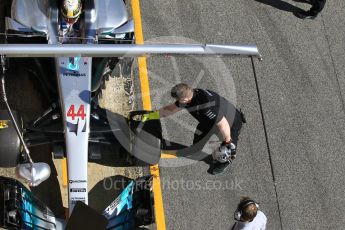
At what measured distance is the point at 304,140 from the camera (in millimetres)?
8930

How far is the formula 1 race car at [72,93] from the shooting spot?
7254mm

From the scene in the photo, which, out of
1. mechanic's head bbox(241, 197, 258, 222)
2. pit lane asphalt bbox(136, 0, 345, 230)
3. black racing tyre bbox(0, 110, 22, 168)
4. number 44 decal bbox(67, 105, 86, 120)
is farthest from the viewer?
pit lane asphalt bbox(136, 0, 345, 230)

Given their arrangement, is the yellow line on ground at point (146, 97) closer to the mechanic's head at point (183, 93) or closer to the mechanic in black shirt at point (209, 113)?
the mechanic in black shirt at point (209, 113)

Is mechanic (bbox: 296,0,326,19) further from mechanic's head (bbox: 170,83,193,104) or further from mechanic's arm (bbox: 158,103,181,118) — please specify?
mechanic's head (bbox: 170,83,193,104)

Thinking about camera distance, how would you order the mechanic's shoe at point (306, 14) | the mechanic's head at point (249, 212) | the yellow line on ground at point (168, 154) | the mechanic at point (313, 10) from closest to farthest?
the mechanic's head at point (249, 212) < the yellow line on ground at point (168, 154) < the mechanic at point (313, 10) < the mechanic's shoe at point (306, 14)

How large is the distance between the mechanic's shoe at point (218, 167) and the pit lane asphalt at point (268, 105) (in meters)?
0.09

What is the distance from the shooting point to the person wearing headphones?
6.57 meters

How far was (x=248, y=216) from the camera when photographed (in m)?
6.59

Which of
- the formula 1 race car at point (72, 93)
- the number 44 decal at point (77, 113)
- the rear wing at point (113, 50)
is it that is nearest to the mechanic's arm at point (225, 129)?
the formula 1 race car at point (72, 93)

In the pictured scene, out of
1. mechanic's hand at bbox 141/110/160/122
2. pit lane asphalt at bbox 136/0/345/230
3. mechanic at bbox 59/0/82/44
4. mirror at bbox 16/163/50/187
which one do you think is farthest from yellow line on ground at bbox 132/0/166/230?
mirror at bbox 16/163/50/187

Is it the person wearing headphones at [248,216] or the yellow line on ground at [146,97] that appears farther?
the yellow line on ground at [146,97]

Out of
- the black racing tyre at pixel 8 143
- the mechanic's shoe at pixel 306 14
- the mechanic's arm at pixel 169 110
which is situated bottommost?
the black racing tyre at pixel 8 143

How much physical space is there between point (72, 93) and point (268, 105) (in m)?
3.15

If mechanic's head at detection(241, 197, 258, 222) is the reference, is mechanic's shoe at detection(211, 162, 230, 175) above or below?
above
